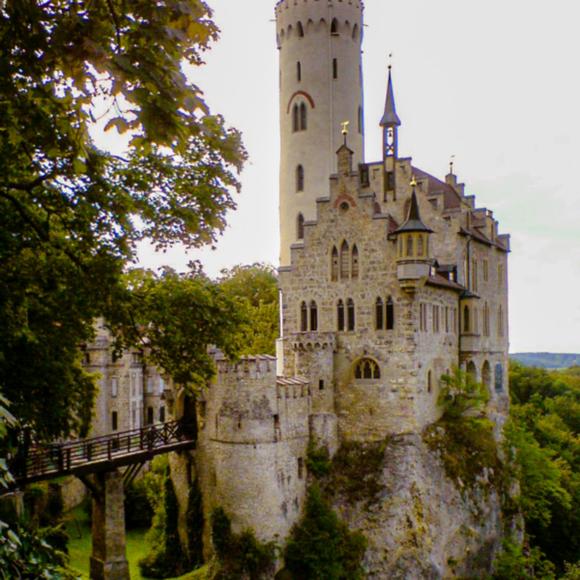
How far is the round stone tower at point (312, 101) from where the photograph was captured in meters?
39.6

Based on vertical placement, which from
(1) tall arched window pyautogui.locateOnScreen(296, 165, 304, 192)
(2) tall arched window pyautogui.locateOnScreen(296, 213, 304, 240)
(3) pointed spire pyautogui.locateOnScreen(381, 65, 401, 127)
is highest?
(3) pointed spire pyautogui.locateOnScreen(381, 65, 401, 127)

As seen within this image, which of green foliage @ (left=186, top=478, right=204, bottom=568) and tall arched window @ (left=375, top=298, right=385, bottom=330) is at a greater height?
tall arched window @ (left=375, top=298, right=385, bottom=330)

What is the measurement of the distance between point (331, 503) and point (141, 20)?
26822 mm

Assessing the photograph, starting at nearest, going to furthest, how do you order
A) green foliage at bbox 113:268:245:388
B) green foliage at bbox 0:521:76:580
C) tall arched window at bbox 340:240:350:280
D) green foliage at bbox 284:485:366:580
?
green foliage at bbox 0:521:76:580
green foliage at bbox 113:268:245:388
green foliage at bbox 284:485:366:580
tall arched window at bbox 340:240:350:280

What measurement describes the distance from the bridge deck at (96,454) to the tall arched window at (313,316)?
7.67 metres

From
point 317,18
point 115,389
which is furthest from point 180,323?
point 115,389

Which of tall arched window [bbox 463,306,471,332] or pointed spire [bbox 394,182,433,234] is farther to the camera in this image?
tall arched window [bbox 463,306,471,332]

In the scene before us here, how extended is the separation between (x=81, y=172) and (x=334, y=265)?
25884 mm

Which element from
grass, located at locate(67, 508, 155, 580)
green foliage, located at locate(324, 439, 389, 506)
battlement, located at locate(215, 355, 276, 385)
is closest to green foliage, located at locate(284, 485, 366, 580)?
green foliage, located at locate(324, 439, 389, 506)

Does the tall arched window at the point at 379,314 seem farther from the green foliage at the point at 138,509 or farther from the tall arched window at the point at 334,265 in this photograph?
the green foliage at the point at 138,509

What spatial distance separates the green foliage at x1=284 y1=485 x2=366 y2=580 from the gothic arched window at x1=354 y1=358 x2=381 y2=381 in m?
5.66

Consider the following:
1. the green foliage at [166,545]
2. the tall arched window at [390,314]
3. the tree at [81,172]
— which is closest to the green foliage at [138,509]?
the green foliage at [166,545]

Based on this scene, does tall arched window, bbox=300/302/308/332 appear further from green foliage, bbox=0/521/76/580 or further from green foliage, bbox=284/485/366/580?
green foliage, bbox=0/521/76/580

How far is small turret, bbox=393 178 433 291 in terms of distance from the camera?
102 feet
